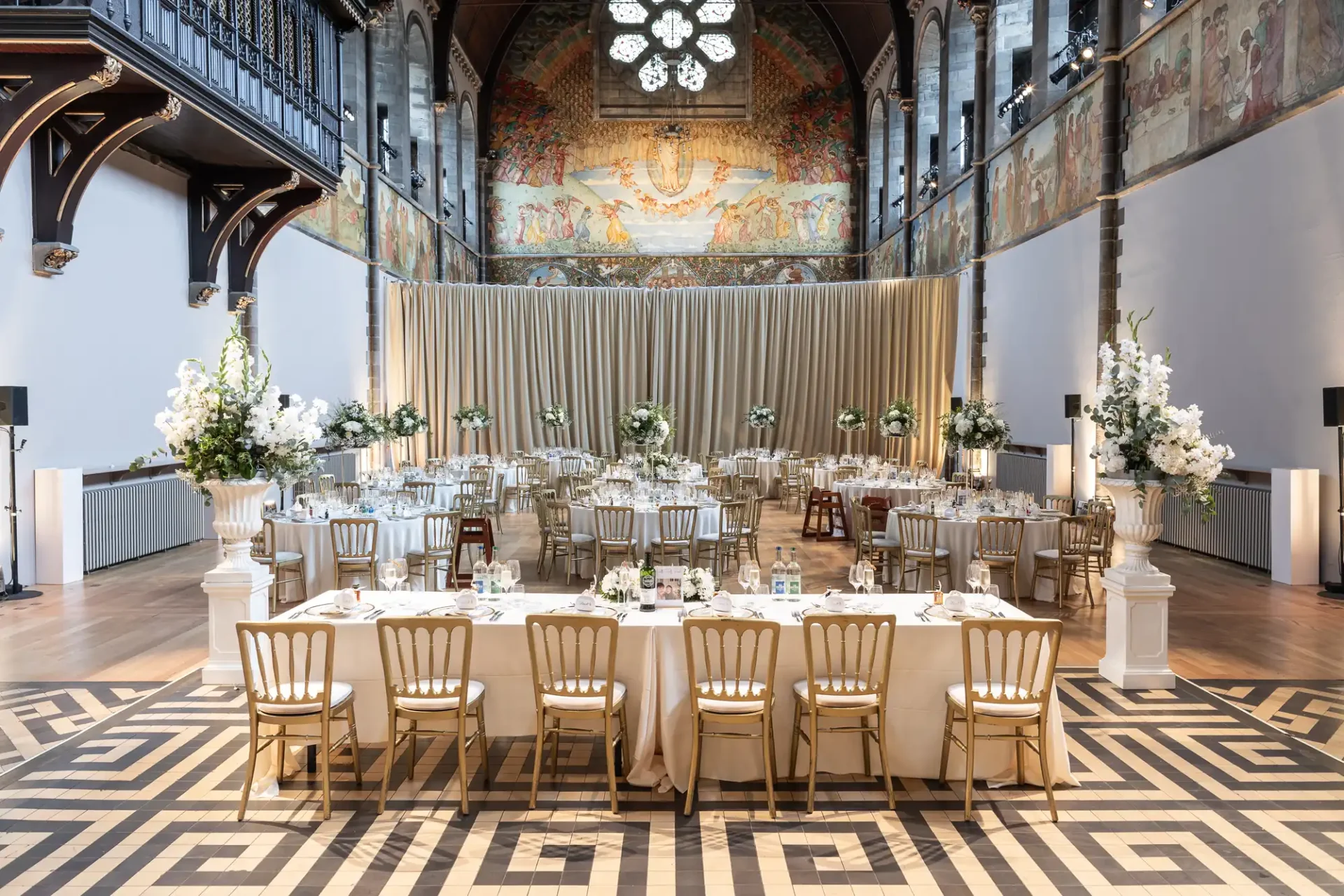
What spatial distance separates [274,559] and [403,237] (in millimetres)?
11052

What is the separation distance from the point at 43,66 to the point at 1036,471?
1207 cm

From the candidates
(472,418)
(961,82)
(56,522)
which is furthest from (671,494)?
(961,82)

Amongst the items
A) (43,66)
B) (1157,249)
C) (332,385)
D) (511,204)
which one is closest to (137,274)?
(43,66)

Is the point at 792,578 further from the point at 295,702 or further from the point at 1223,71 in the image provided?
→ the point at 1223,71

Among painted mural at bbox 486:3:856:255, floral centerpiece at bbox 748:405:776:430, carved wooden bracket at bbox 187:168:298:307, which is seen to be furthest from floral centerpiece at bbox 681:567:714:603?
painted mural at bbox 486:3:856:255

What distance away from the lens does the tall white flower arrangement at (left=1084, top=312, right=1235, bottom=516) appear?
539 centimetres

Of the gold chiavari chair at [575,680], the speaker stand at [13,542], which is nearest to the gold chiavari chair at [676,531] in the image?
the gold chiavari chair at [575,680]

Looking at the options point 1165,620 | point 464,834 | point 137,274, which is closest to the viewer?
point 464,834

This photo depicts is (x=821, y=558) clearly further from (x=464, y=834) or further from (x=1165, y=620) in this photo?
(x=464, y=834)

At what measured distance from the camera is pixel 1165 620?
5.52m

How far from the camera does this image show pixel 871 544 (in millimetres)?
8695

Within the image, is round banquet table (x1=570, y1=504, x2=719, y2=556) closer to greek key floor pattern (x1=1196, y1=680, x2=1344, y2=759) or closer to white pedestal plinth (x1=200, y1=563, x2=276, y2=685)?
white pedestal plinth (x1=200, y1=563, x2=276, y2=685)

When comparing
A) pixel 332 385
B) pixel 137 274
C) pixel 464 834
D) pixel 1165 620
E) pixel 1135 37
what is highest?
pixel 1135 37

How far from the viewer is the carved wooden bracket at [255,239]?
36.9 feet
